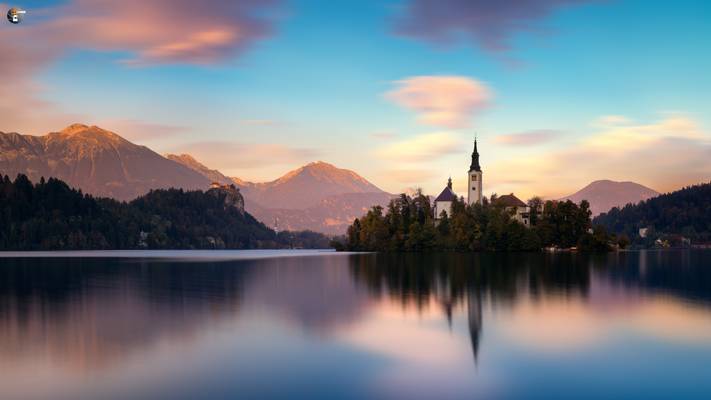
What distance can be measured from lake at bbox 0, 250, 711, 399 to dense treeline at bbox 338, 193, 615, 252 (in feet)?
350

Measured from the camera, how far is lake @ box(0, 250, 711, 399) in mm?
21250

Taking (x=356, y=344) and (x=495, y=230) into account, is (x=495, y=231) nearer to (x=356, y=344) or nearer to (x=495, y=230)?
(x=495, y=230)

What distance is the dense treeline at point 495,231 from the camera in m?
161

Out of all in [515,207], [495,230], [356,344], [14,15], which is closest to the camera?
[356,344]

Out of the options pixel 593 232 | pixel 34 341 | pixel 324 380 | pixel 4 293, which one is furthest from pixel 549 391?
pixel 593 232

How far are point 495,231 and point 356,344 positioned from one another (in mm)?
134578

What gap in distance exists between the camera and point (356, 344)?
29.4 meters

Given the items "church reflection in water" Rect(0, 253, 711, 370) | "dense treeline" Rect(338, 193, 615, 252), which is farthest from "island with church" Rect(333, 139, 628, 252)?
"church reflection in water" Rect(0, 253, 711, 370)

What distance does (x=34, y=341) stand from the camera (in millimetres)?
29188

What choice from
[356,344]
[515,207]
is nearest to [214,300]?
[356,344]

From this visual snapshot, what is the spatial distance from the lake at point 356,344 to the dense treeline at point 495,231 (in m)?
107

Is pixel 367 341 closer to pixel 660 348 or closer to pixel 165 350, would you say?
pixel 165 350

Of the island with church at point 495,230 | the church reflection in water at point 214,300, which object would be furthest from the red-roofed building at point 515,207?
the church reflection in water at point 214,300

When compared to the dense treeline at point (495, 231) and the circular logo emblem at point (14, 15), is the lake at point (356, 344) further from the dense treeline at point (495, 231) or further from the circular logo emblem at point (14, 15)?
the dense treeline at point (495, 231)
